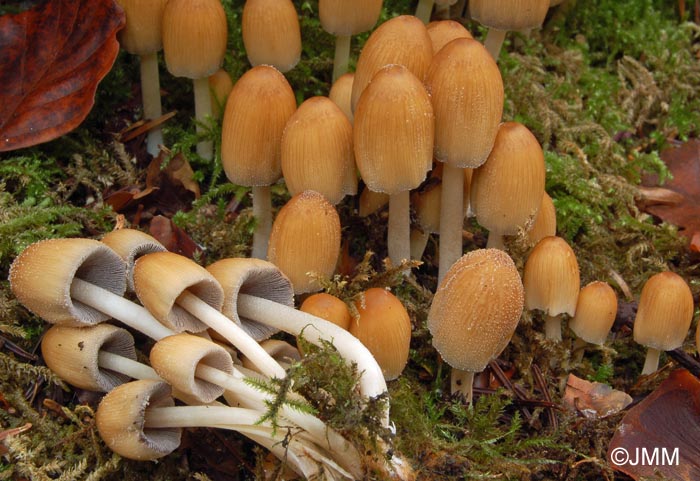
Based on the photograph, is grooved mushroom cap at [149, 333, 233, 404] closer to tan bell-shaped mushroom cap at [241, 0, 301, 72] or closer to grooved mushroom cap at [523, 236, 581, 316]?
grooved mushroom cap at [523, 236, 581, 316]

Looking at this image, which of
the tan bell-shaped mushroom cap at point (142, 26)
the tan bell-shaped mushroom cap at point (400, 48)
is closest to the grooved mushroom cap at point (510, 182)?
the tan bell-shaped mushroom cap at point (400, 48)

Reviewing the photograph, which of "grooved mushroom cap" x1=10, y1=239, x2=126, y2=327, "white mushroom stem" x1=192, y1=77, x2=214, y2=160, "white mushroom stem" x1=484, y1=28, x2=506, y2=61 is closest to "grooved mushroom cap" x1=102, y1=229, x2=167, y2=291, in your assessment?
"grooved mushroom cap" x1=10, y1=239, x2=126, y2=327

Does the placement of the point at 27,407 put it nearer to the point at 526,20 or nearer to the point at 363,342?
the point at 363,342

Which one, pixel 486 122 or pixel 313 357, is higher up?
pixel 486 122

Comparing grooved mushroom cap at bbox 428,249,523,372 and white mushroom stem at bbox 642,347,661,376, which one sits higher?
grooved mushroom cap at bbox 428,249,523,372

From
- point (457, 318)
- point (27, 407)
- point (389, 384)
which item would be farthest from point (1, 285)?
point (457, 318)

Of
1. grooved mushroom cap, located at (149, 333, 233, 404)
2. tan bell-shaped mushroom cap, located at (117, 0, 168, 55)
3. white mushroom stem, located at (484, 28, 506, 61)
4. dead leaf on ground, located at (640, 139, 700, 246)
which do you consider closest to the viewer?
grooved mushroom cap, located at (149, 333, 233, 404)

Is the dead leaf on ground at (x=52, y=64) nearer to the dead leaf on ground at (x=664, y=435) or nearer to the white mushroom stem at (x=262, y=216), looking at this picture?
the white mushroom stem at (x=262, y=216)

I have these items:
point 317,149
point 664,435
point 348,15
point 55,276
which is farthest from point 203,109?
point 664,435
